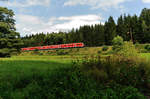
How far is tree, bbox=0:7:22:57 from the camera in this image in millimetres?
23859

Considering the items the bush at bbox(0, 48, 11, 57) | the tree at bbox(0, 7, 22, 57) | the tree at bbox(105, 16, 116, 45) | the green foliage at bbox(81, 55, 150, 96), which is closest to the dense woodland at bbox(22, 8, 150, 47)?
the tree at bbox(105, 16, 116, 45)

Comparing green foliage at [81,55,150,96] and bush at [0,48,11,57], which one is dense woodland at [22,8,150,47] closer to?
bush at [0,48,11,57]

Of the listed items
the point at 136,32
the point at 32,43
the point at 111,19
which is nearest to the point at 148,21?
the point at 136,32

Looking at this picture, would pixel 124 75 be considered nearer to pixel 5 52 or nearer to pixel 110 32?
pixel 5 52

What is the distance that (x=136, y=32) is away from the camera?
6141 centimetres

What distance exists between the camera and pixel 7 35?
24.8 m

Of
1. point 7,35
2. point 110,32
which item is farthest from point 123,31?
point 7,35

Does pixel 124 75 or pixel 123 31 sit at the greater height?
pixel 123 31

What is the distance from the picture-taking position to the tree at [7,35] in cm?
2386

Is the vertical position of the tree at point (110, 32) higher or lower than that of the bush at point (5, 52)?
higher

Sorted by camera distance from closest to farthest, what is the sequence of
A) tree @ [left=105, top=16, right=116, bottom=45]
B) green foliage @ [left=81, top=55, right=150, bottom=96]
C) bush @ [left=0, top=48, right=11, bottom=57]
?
green foliage @ [left=81, top=55, right=150, bottom=96] → bush @ [left=0, top=48, right=11, bottom=57] → tree @ [left=105, top=16, right=116, bottom=45]

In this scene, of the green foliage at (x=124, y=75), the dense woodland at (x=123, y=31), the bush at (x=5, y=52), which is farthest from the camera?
the dense woodland at (x=123, y=31)

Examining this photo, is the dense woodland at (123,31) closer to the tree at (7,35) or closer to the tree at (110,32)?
the tree at (110,32)

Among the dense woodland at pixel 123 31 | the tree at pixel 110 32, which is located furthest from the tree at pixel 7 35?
the tree at pixel 110 32
